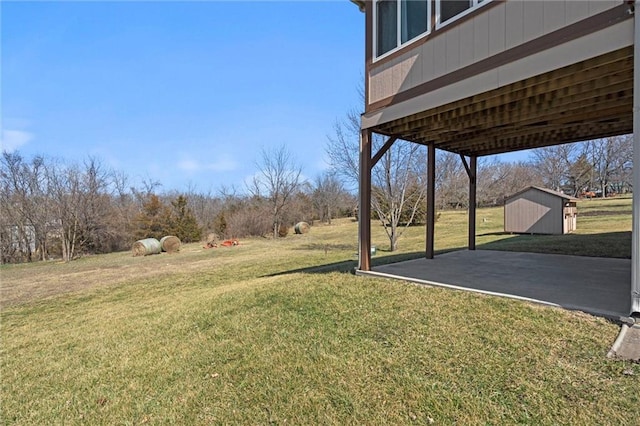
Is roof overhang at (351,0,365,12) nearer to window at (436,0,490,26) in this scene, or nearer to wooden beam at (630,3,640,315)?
window at (436,0,490,26)

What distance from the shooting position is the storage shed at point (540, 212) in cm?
1214

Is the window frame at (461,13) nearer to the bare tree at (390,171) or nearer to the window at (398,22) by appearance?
the window at (398,22)

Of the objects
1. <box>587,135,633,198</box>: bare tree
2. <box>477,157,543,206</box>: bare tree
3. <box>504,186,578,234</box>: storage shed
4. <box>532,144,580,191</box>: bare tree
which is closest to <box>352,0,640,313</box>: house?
<box>504,186,578,234</box>: storage shed

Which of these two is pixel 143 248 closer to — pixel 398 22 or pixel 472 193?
pixel 472 193

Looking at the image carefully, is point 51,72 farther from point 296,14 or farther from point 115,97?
point 296,14

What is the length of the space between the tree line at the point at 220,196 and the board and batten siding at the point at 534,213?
3.29 metres

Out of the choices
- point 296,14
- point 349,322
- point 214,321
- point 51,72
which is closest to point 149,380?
point 214,321

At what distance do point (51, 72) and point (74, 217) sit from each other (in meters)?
12.0

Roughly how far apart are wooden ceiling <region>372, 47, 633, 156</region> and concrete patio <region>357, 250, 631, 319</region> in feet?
8.07

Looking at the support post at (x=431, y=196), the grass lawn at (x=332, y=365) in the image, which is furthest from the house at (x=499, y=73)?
the grass lawn at (x=332, y=365)

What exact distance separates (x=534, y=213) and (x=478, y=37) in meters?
11.9

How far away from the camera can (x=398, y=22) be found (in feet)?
15.6

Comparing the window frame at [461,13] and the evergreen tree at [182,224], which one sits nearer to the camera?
the window frame at [461,13]

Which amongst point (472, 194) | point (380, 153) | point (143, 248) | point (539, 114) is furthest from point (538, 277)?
point (143, 248)
